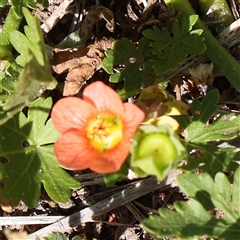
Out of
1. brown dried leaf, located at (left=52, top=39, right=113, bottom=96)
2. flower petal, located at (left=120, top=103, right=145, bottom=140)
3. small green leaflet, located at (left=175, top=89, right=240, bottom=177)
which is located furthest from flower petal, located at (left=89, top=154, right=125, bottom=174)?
brown dried leaf, located at (left=52, top=39, right=113, bottom=96)

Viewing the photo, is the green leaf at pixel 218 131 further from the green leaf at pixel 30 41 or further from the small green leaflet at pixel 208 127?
the green leaf at pixel 30 41

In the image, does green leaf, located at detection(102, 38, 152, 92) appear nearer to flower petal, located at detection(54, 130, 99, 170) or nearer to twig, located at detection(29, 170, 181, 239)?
twig, located at detection(29, 170, 181, 239)

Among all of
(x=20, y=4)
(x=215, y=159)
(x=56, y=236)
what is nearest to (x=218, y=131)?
(x=215, y=159)

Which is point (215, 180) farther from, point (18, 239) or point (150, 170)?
point (18, 239)

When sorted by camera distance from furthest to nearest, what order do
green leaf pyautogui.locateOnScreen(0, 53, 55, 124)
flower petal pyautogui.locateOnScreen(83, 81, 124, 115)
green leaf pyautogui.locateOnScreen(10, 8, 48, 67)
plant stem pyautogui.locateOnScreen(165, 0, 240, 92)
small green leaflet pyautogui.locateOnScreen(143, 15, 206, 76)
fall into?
1. plant stem pyautogui.locateOnScreen(165, 0, 240, 92)
2. small green leaflet pyautogui.locateOnScreen(143, 15, 206, 76)
3. green leaf pyautogui.locateOnScreen(10, 8, 48, 67)
4. flower petal pyautogui.locateOnScreen(83, 81, 124, 115)
5. green leaf pyautogui.locateOnScreen(0, 53, 55, 124)

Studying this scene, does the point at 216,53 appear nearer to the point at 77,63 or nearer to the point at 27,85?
the point at 77,63

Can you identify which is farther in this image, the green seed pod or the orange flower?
the orange flower

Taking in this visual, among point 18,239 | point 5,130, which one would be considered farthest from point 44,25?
point 18,239
